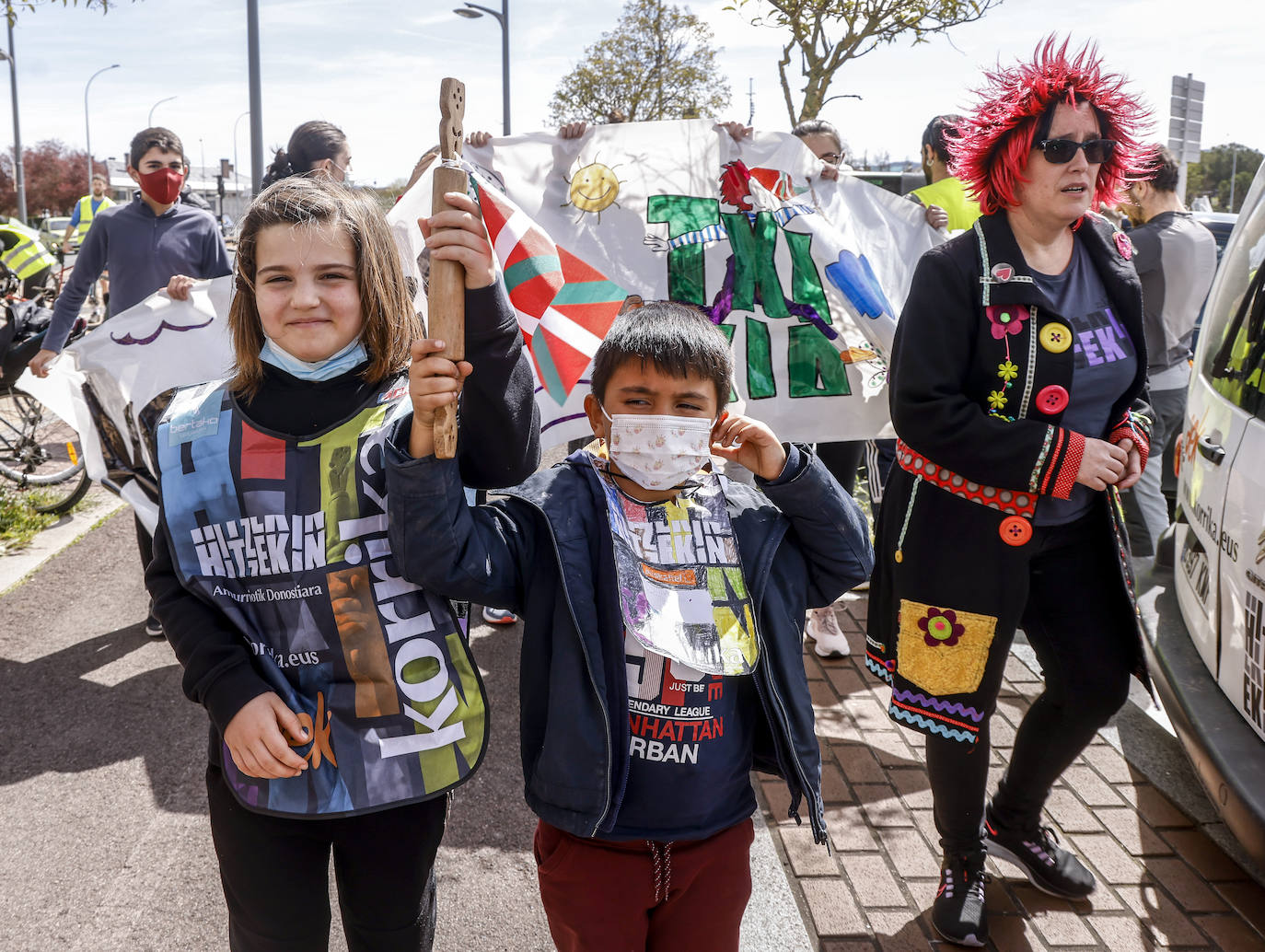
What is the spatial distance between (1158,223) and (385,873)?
456 centimetres

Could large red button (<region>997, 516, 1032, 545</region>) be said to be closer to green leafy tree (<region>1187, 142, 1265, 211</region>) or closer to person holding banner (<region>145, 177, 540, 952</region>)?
person holding banner (<region>145, 177, 540, 952</region>)

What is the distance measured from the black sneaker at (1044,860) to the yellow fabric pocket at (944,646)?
1.88 feet

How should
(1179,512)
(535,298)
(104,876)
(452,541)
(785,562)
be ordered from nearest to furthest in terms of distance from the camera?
(452,541) → (785,562) → (535,298) → (104,876) → (1179,512)

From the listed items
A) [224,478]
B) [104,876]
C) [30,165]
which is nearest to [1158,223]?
[224,478]

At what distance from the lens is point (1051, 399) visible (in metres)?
2.61

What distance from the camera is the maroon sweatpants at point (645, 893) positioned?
6.17 ft

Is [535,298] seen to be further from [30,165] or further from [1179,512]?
[30,165]

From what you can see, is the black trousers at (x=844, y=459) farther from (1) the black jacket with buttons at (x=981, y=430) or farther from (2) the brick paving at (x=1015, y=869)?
(1) the black jacket with buttons at (x=981, y=430)

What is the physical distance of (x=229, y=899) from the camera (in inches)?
→ 74.9

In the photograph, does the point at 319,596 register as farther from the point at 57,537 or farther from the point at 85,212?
the point at 85,212

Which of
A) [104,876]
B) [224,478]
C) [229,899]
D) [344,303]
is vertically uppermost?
[344,303]

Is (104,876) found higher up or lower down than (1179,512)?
lower down

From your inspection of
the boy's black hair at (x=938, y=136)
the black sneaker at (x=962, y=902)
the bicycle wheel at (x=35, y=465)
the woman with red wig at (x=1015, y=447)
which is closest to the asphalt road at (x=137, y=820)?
the black sneaker at (x=962, y=902)

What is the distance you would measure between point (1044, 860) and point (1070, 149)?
6.37 feet
